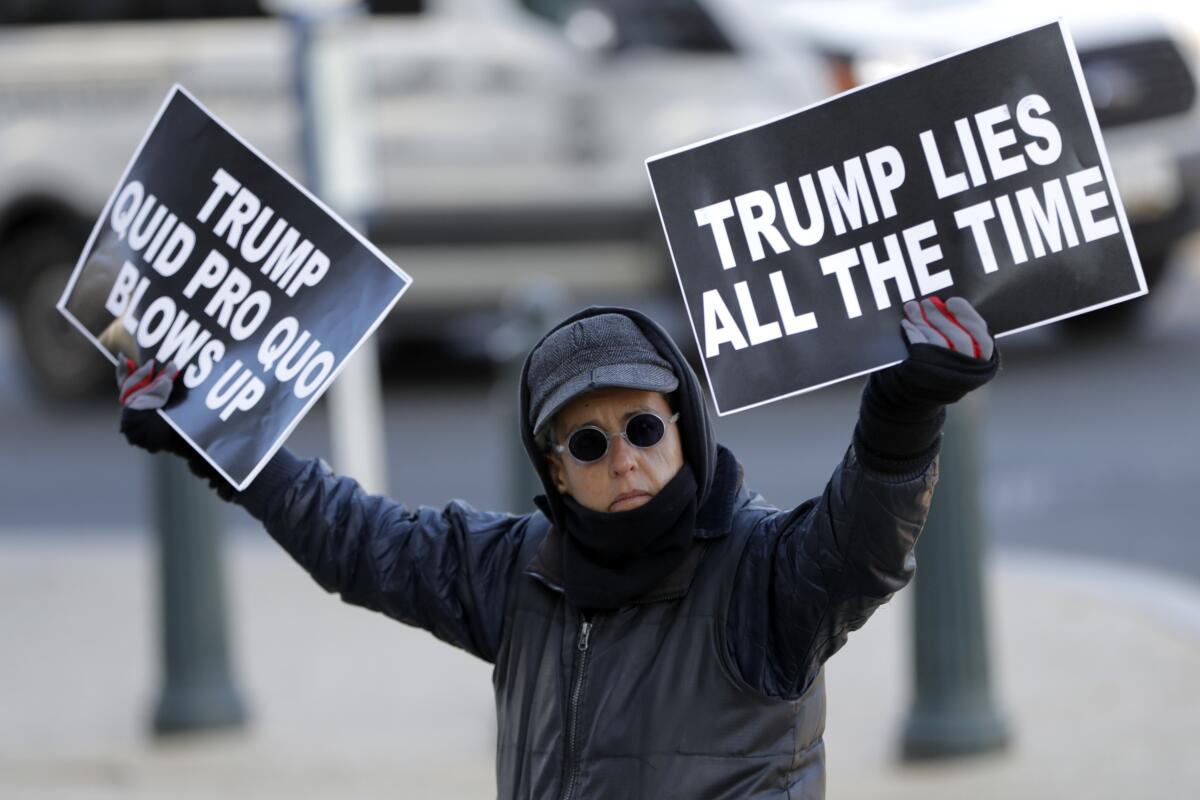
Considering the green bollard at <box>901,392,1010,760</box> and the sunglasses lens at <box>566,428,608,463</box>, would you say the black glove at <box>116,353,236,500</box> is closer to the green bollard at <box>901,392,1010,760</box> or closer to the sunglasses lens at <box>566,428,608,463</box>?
the sunglasses lens at <box>566,428,608,463</box>

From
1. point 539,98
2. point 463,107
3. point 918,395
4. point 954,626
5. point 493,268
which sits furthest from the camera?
point 493,268

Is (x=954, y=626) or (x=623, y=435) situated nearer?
(x=623, y=435)

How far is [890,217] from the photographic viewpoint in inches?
112

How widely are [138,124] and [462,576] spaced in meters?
8.74

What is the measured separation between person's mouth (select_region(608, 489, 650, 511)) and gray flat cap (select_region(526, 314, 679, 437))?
0.15 meters

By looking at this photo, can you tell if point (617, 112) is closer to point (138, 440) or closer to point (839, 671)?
point (839, 671)

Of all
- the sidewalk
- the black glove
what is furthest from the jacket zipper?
the sidewalk

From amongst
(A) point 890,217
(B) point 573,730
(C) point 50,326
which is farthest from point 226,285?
(C) point 50,326

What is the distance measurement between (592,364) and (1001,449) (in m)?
6.80

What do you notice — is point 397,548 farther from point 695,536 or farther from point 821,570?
point 821,570

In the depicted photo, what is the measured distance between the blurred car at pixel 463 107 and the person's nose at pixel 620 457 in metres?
7.72

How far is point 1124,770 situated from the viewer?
5.50 m

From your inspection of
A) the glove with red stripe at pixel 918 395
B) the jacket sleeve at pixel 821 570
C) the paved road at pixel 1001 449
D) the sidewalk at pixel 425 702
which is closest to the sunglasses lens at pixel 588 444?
the jacket sleeve at pixel 821 570

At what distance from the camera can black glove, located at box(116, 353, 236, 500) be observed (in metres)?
3.18
